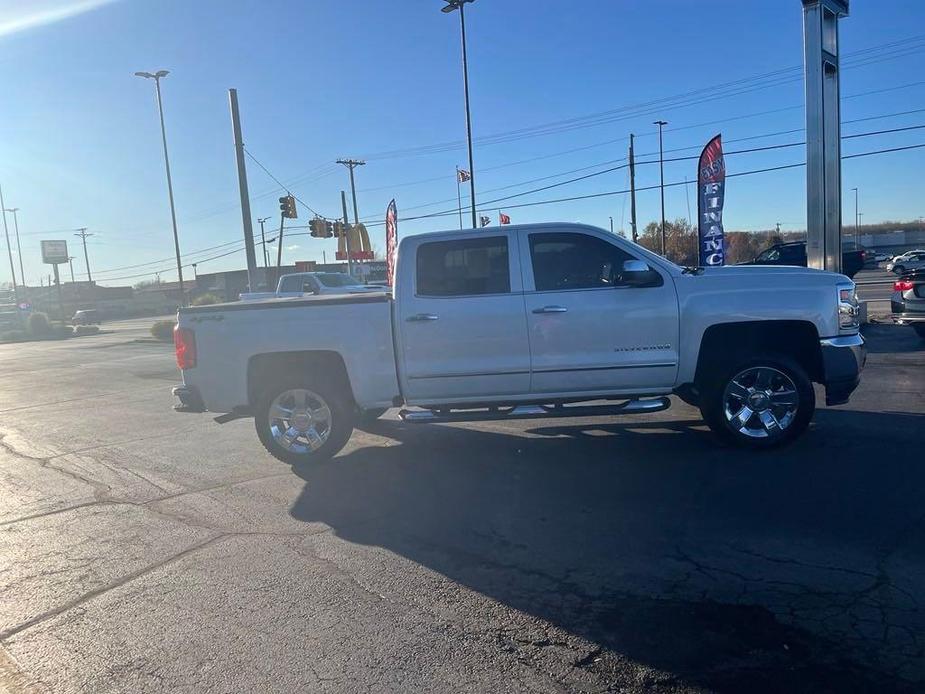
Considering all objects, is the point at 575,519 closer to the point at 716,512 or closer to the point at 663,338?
the point at 716,512

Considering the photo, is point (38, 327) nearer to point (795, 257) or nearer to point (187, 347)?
point (795, 257)

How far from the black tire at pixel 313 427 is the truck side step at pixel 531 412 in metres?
0.58

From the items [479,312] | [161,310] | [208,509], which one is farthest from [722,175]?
[161,310]

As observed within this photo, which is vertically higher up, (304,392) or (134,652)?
(304,392)

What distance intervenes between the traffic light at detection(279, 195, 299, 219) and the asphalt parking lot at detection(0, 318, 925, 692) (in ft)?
77.6

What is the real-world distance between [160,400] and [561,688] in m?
10.7

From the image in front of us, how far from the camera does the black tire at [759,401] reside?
6.54m

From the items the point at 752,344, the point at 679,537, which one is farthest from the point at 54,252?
the point at 679,537

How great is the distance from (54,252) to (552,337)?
74.7m

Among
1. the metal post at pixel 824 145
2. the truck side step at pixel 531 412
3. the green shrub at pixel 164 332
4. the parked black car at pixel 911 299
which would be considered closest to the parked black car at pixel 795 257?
the metal post at pixel 824 145

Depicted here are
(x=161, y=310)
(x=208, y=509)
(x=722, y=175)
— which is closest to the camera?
(x=208, y=509)

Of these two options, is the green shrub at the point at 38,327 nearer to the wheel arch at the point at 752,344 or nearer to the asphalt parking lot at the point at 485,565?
the asphalt parking lot at the point at 485,565

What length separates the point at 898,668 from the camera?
3186 mm

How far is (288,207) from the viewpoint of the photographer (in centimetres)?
3053
